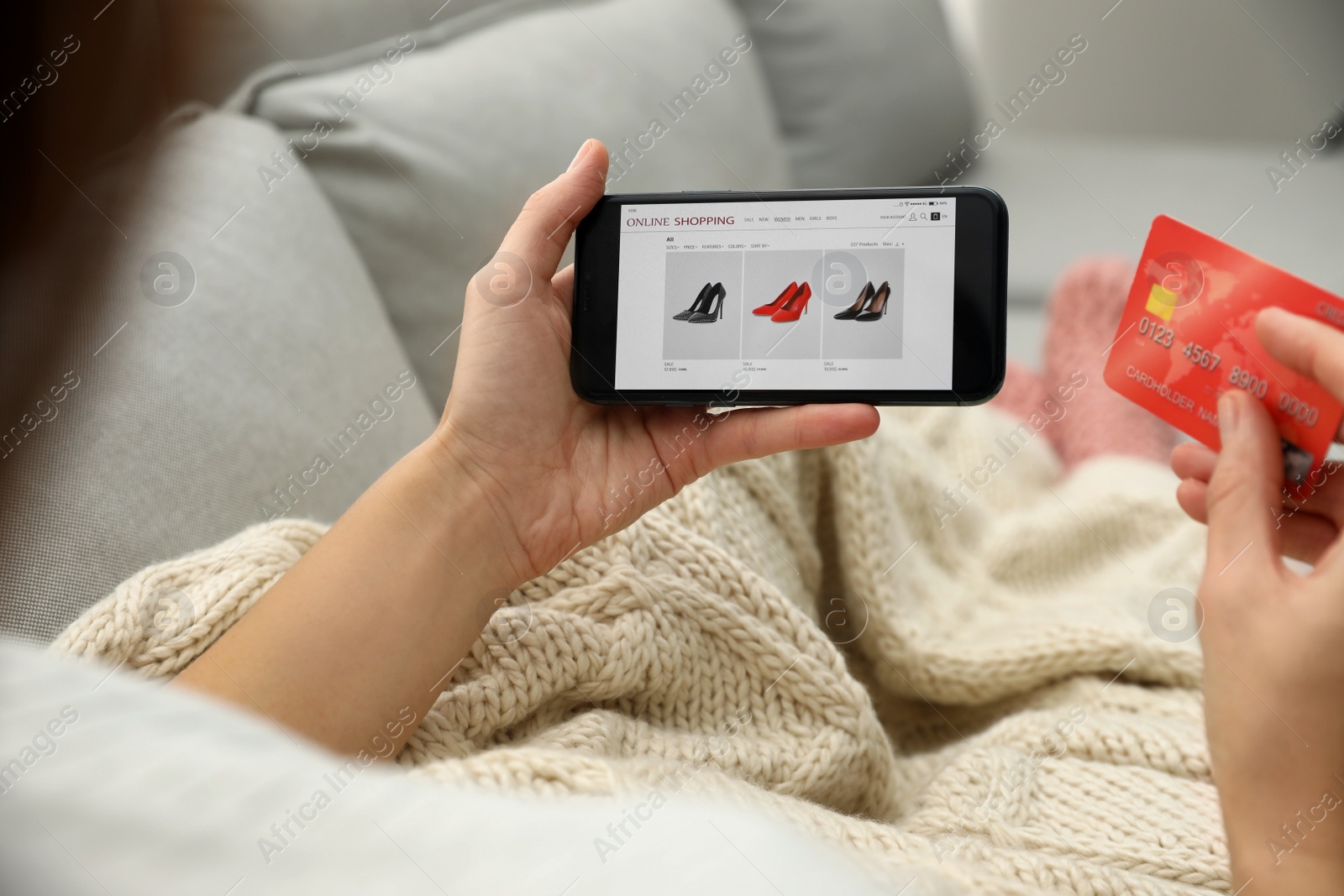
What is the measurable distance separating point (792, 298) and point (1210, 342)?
26 cm

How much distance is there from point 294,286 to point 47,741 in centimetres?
44

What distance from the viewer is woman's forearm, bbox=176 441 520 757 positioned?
452 mm

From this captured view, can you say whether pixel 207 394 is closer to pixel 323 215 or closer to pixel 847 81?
pixel 323 215

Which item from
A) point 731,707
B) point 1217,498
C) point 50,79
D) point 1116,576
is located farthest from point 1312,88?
point 50,79

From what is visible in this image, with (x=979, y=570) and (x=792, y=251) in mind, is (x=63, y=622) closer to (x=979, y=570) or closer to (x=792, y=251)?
(x=792, y=251)

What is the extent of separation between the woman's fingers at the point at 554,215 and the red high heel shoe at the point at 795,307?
143 mm

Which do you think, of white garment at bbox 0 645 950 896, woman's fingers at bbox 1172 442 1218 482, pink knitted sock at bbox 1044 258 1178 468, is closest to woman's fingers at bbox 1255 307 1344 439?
woman's fingers at bbox 1172 442 1218 482

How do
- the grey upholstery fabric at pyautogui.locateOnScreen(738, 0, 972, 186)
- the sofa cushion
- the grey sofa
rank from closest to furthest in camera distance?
the grey sofa < the sofa cushion < the grey upholstery fabric at pyautogui.locateOnScreen(738, 0, 972, 186)

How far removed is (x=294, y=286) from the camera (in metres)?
0.66

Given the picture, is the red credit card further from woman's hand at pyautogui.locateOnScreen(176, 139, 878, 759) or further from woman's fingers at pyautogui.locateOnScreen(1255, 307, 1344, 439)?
woman's hand at pyautogui.locateOnScreen(176, 139, 878, 759)

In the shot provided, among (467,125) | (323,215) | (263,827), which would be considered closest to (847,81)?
(467,125)

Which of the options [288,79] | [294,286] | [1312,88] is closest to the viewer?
[294,286]

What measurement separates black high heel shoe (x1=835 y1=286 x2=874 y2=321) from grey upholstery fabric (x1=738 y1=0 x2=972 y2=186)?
73cm

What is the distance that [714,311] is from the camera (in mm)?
553
